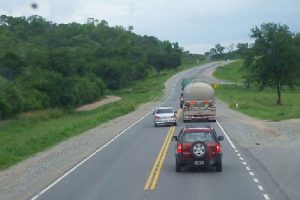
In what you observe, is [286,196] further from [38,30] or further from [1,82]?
[38,30]

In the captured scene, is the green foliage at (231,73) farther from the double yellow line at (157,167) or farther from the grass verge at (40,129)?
the double yellow line at (157,167)

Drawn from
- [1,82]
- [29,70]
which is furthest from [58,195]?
[29,70]

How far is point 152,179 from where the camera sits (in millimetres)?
21234

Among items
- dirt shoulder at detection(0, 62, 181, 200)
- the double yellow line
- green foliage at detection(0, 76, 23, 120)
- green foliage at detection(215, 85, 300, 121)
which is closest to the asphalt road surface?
the double yellow line

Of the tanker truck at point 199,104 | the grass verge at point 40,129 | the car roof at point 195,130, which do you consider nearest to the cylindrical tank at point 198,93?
the tanker truck at point 199,104

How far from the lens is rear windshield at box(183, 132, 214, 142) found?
23.3 m

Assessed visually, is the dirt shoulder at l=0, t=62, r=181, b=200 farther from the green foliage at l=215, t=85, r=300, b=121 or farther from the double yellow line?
the green foliage at l=215, t=85, r=300, b=121

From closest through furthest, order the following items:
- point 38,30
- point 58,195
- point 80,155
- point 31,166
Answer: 1. point 58,195
2. point 31,166
3. point 80,155
4. point 38,30

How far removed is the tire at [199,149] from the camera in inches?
899

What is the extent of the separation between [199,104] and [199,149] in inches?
1270

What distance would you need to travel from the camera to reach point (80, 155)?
105 ft

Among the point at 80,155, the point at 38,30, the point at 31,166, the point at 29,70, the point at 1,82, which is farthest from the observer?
the point at 38,30

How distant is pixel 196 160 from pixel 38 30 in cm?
17307

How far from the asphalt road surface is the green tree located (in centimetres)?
6100
